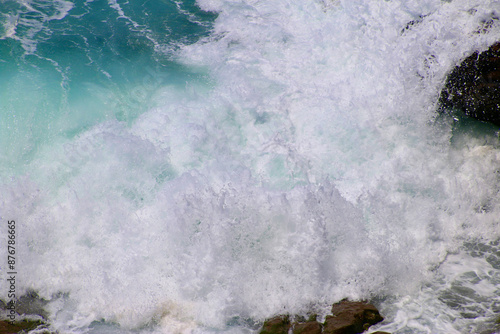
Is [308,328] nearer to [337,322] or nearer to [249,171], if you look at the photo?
[337,322]

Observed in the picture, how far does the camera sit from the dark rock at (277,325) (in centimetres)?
387

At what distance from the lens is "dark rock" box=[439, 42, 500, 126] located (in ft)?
18.3

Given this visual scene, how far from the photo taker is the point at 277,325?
3912 mm

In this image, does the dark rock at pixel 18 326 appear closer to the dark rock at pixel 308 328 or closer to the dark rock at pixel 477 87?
the dark rock at pixel 308 328

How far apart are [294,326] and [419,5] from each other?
24.9 ft

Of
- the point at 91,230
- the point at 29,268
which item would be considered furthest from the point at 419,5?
the point at 29,268

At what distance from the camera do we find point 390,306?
3.98 m

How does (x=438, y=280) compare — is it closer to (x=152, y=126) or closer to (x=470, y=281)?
(x=470, y=281)

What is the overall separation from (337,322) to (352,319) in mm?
168

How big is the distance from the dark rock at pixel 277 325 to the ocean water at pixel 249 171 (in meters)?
0.13

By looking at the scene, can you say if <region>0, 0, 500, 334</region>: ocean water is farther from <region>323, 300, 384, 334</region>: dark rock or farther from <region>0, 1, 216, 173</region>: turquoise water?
<region>323, 300, 384, 334</region>: dark rock

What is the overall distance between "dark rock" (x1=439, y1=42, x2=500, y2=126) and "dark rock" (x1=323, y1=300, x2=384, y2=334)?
398 centimetres

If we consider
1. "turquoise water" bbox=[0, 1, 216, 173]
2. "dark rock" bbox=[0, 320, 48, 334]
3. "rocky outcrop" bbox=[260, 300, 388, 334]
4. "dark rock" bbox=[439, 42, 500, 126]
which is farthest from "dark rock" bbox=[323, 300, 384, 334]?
"turquoise water" bbox=[0, 1, 216, 173]

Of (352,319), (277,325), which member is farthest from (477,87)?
(277,325)
